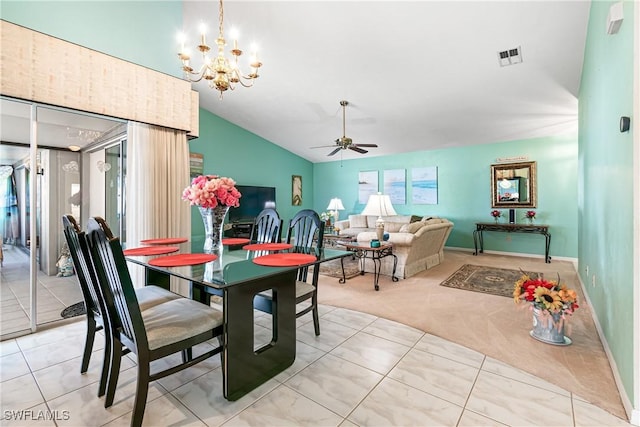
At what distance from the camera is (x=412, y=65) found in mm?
3930

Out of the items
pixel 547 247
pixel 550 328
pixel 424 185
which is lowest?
pixel 550 328

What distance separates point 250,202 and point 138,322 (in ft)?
19.7

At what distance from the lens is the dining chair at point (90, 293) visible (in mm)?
1572

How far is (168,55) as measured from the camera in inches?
134

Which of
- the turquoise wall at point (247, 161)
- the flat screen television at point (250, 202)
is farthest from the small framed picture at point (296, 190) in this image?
the flat screen television at point (250, 202)

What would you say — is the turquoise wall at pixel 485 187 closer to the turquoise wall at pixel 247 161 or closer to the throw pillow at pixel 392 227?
the turquoise wall at pixel 247 161

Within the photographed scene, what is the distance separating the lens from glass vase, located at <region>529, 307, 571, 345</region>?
233 centimetres

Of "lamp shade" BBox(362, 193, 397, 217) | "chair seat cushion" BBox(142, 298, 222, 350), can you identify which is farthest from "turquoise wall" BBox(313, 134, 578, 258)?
"chair seat cushion" BBox(142, 298, 222, 350)

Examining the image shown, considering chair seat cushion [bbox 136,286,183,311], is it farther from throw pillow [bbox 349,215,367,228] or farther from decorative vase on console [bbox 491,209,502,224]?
decorative vase on console [bbox 491,209,502,224]

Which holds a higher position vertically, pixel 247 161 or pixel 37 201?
pixel 247 161

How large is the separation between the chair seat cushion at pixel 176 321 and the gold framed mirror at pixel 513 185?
648 cm

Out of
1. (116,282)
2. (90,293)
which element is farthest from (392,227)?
(116,282)

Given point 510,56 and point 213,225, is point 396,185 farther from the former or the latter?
point 213,225

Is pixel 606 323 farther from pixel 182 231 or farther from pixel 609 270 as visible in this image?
pixel 182 231
